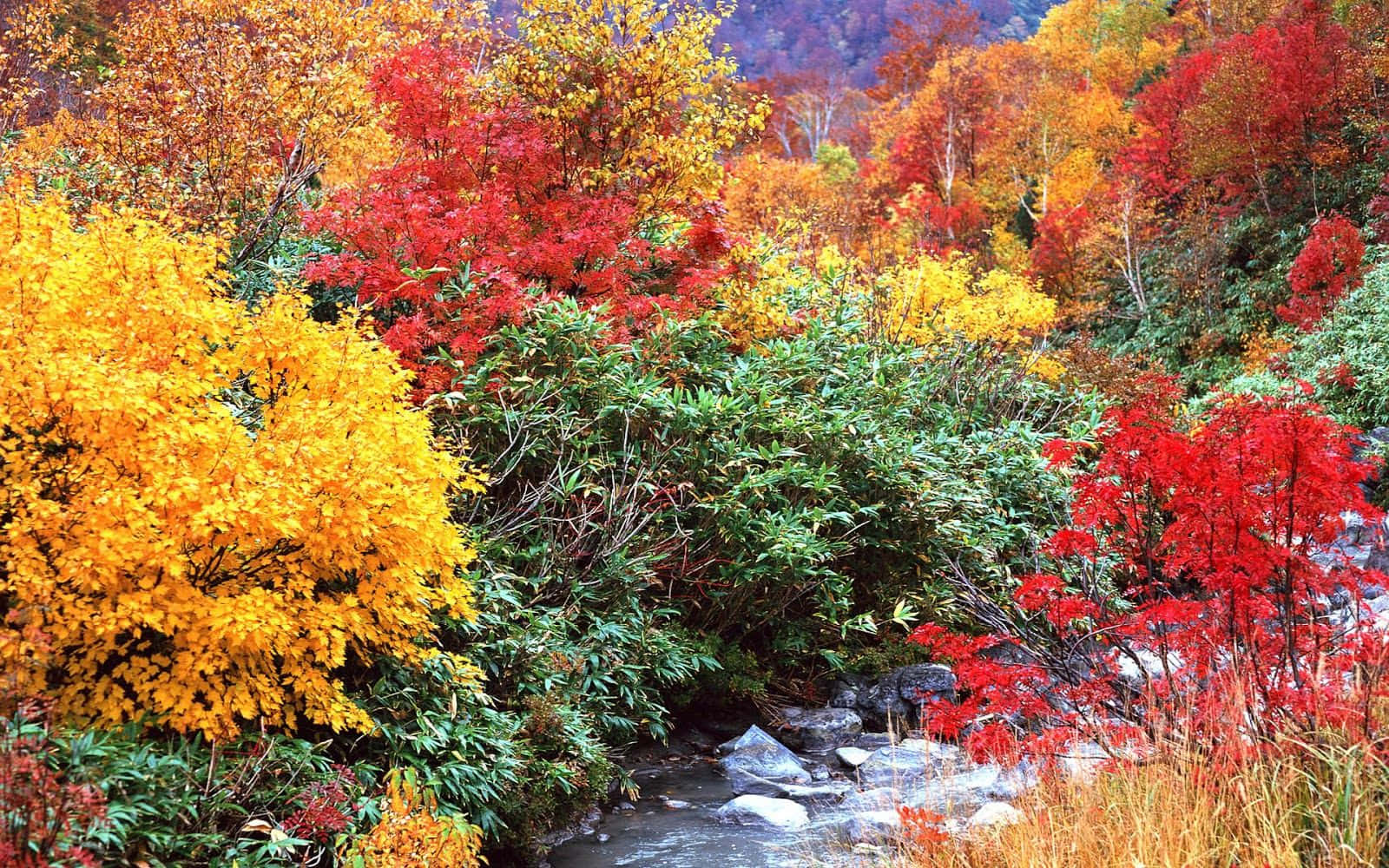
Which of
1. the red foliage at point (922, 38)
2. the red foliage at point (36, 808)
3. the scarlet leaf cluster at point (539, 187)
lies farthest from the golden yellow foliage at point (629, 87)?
the red foliage at point (922, 38)

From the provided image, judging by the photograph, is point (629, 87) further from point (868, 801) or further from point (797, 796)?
point (868, 801)

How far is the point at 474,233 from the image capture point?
7.20m

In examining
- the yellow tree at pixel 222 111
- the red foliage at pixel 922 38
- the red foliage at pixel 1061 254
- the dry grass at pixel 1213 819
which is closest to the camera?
the dry grass at pixel 1213 819

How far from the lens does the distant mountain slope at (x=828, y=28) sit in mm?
77500

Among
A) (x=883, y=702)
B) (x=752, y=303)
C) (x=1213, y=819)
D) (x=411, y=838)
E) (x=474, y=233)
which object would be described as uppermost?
(x=474, y=233)

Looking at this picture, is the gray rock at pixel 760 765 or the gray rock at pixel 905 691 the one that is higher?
the gray rock at pixel 905 691

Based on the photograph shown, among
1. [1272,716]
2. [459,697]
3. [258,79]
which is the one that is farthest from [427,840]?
[258,79]

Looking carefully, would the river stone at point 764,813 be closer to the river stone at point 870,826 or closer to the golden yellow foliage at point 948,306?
the river stone at point 870,826

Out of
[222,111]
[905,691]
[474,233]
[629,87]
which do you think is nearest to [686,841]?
[905,691]

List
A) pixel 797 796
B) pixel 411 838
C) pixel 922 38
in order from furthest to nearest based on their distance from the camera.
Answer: pixel 922 38, pixel 797 796, pixel 411 838

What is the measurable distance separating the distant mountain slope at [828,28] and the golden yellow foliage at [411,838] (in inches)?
2820

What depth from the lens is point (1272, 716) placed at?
3707 millimetres

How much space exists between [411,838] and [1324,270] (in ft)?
57.4

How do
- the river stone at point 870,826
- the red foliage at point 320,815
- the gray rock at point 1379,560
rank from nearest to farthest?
the red foliage at point 320,815 → the river stone at point 870,826 → the gray rock at point 1379,560
